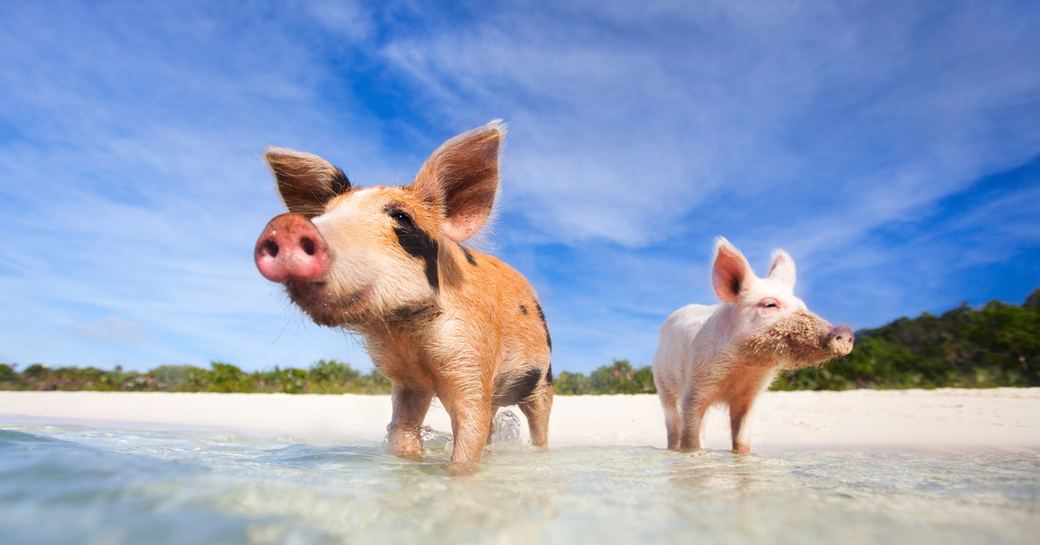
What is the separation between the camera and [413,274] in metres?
3.61

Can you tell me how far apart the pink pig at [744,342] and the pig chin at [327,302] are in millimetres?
3444

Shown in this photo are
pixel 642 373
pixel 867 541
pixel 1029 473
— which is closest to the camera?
pixel 867 541

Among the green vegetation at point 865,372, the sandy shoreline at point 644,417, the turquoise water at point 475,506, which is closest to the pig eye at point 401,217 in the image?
the turquoise water at point 475,506

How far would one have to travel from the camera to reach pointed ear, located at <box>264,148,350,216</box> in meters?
4.23

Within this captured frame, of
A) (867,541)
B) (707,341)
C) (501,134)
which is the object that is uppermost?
(501,134)

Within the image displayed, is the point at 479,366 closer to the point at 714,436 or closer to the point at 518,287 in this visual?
the point at 518,287

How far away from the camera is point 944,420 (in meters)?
8.95

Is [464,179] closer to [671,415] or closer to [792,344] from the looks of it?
[792,344]

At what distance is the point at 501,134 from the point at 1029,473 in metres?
3.53

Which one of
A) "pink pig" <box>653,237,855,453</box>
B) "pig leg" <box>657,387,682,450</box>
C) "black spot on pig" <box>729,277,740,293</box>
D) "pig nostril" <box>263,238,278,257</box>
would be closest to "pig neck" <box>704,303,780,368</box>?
"pink pig" <box>653,237,855,453</box>

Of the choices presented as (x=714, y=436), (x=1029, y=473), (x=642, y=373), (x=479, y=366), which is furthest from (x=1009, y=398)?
(x=479, y=366)

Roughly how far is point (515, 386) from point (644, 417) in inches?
259

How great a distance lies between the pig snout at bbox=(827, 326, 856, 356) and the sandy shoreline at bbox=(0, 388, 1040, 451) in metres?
2.42

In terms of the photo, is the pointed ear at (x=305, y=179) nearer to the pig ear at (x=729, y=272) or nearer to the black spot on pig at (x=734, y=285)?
Answer: the pig ear at (x=729, y=272)
